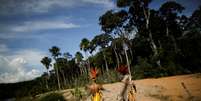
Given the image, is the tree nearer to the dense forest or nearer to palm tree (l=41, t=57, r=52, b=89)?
the dense forest

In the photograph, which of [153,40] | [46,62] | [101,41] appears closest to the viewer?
[153,40]

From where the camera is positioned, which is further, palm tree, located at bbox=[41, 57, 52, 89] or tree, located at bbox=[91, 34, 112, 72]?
palm tree, located at bbox=[41, 57, 52, 89]

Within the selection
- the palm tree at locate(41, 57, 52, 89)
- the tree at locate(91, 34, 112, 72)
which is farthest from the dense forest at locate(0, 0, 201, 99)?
the palm tree at locate(41, 57, 52, 89)

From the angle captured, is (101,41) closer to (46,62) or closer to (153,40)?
(153,40)

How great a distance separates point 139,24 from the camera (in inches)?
1927

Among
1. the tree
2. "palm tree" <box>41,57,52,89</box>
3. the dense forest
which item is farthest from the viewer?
"palm tree" <box>41,57,52,89</box>

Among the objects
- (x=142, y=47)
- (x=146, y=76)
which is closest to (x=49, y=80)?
(x=142, y=47)

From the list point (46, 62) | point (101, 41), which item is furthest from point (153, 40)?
point (46, 62)

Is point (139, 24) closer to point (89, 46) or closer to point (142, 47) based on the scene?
point (142, 47)

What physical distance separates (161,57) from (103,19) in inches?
593

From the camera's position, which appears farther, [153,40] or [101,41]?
[101,41]

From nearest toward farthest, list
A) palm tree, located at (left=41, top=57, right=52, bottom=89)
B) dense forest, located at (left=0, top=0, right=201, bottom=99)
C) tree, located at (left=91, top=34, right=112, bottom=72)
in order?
dense forest, located at (left=0, top=0, right=201, bottom=99) → tree, located at (left=91, top=34, right=112, bottom=72) → palm tree, located at (left=41, top=57, right=52, bottom=89)

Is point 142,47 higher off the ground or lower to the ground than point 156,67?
higher

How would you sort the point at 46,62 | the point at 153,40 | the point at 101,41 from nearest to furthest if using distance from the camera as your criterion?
the point at 153,40
the point at 101,41
the point at 46,62
